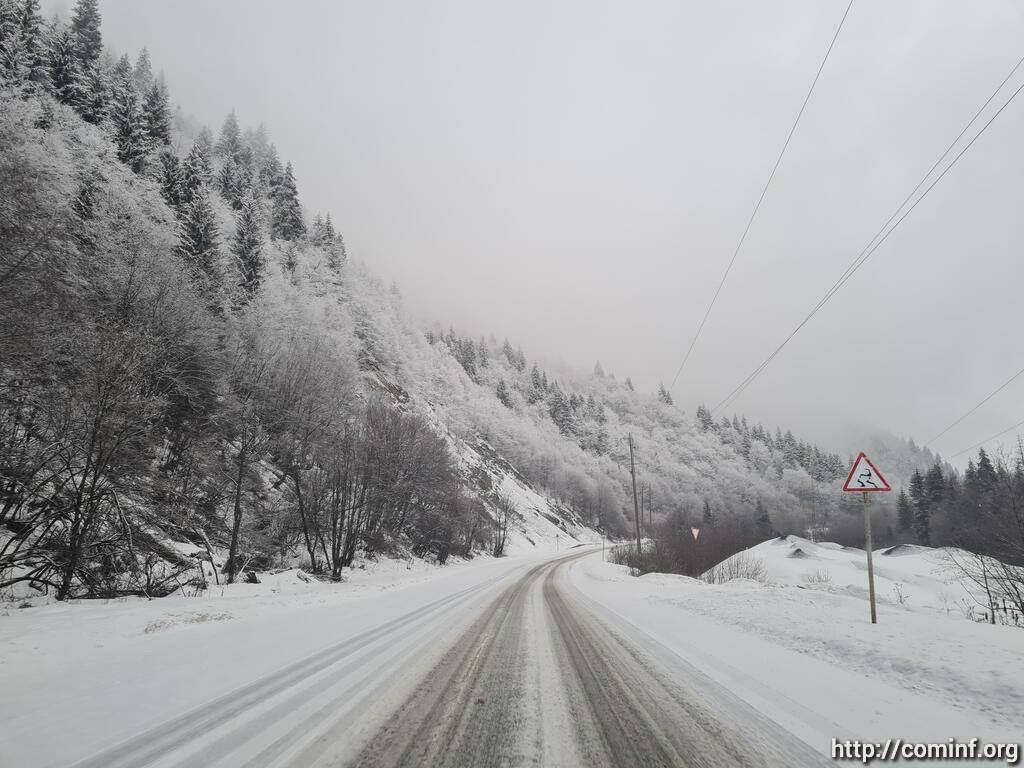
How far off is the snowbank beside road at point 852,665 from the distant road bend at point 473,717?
0.60 meters

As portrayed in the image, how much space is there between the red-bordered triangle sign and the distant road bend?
17.3ft

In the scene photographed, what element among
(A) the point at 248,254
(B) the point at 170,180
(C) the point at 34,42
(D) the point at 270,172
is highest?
(D) the point at 270,172

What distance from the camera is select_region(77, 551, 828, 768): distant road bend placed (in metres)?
3.02

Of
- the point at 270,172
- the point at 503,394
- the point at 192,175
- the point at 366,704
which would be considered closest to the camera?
the point at 366,704

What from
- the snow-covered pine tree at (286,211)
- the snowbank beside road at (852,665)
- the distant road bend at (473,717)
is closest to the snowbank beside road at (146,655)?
the distant road bend at (473,717)

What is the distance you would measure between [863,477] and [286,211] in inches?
2874

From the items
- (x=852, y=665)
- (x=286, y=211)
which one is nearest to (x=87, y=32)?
(x=286, y=211)

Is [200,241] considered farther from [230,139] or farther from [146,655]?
[230,139]

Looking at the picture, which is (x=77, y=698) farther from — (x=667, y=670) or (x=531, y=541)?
(x=531, y=541)

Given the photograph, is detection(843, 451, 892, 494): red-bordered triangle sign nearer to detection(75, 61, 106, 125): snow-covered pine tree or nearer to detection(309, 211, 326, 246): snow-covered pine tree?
detection(75, 61, 106, 125): snow-covered pine tree

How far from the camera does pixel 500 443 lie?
10294 centimetres

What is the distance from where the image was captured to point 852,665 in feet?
18.9

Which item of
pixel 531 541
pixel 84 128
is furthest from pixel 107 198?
pixel 531 541

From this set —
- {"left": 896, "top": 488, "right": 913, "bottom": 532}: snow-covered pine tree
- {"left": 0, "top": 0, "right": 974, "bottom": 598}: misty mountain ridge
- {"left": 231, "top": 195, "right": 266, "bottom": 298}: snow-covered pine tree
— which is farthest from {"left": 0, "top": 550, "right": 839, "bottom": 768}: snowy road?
{"left": 896, "top": 488, "right": 913, "bottom": 532}: snow-covered pine tree
